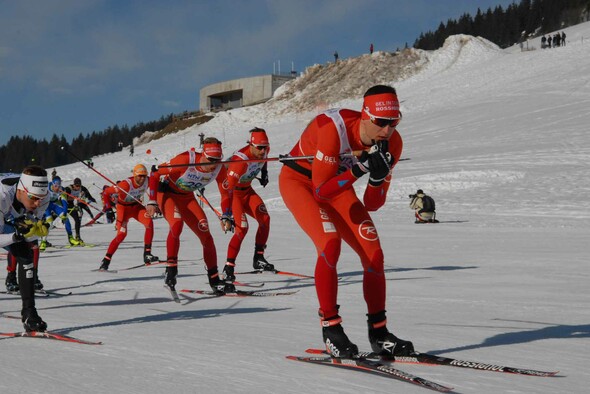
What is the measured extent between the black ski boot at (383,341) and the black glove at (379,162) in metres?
0.90

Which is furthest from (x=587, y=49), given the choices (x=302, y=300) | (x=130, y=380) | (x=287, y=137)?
(x=130, y=380)

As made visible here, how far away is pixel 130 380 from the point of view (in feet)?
12.2

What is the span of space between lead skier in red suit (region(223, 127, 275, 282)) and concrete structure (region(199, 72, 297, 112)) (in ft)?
239

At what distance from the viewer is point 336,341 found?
4172mm

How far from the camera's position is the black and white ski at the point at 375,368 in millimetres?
3420

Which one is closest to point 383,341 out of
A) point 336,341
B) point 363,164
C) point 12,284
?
point 336,341

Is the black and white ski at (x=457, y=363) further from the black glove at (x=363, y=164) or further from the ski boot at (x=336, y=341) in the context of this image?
the black glove at (x=363, y=164)

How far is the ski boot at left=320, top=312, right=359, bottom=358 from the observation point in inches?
161

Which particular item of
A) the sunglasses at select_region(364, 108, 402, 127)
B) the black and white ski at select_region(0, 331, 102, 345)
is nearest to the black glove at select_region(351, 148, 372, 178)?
the sunglasses at select_region(364, 108, 402, 127)

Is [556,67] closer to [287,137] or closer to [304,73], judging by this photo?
[287,137]

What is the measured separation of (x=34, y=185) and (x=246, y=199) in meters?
5.15

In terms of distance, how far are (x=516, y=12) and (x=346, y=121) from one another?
362ft

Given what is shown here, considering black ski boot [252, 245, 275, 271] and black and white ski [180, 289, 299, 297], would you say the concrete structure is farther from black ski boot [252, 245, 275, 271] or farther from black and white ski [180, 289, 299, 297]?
black and white ski [180, 289, 299, 297]

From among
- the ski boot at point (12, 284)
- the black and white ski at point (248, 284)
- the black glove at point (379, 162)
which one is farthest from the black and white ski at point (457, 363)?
the ski boot at point (12, 284)
